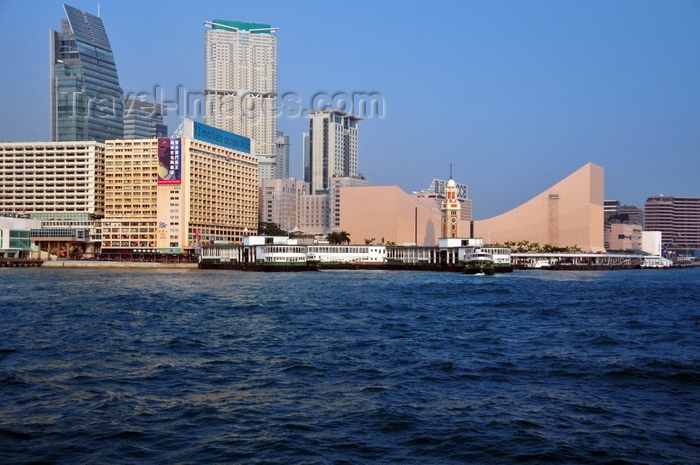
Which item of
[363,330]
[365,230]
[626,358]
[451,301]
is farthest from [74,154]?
[626,358]

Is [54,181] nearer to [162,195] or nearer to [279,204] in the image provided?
[162,195]

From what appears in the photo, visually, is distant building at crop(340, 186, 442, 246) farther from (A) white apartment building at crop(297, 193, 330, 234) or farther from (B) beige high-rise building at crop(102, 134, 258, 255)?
(A) white apartment building at crop(297, 193, 330, 234)

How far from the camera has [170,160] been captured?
308ft

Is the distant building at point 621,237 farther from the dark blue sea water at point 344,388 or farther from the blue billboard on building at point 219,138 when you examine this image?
the dark blue sea water at point 344,388

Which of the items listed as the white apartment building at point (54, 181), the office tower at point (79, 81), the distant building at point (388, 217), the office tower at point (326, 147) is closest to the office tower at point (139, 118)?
Answer: the office tower at point (79, 81)

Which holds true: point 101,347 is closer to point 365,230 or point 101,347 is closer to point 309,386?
point 309,386

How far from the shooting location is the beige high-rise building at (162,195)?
94562 millimetres

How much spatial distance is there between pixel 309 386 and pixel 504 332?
11.2 metres

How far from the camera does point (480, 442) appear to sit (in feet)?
38.4

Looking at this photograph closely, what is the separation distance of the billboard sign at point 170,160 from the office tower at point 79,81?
148ft

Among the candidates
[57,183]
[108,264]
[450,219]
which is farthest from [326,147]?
[108,264]

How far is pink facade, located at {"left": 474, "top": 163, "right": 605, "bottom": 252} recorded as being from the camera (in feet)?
400

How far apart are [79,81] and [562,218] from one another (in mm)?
88432

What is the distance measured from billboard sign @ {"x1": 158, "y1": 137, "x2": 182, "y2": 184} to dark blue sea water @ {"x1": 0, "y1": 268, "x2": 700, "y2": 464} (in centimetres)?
6621
